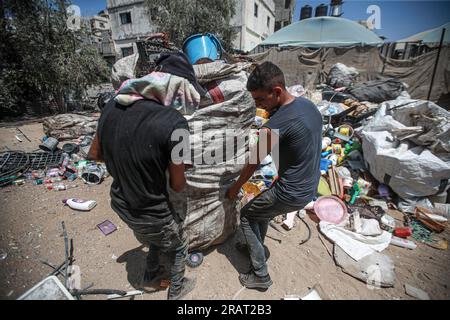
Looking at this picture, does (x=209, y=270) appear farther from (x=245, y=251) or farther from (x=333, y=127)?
(x=333, y=127)

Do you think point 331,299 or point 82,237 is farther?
point 82,237

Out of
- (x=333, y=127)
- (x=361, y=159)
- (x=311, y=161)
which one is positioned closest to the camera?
(x=311, y=161)

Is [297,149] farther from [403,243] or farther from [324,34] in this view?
[324,34]

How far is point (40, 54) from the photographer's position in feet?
20.8

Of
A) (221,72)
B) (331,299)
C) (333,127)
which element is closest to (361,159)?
(333,127)

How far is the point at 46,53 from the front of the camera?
252 inches

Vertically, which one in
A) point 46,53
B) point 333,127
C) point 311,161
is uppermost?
point 46,53

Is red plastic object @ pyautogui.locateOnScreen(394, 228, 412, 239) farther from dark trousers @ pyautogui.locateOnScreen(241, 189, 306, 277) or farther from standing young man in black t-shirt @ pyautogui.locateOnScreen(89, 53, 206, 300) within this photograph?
standing young man in black t-shirt @ pyautogui.locateOnScreen(89, 53, 206, 300)

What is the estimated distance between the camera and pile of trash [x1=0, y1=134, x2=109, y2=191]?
3.28 m

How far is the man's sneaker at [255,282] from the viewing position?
1754mm

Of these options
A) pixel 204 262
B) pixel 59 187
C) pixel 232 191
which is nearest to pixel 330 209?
pixel 232 191

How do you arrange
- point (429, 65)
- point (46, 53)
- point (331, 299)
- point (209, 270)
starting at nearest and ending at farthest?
point (331, 299) < point (209, 270) < point (46, 53) < point (429, 65)

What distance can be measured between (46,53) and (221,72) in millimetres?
7522

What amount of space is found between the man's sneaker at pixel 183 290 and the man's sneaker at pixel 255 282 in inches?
16.4
